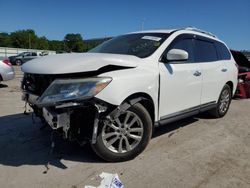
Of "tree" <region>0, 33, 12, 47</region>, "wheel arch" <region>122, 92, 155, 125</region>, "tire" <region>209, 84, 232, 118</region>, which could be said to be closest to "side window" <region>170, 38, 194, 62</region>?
"wheel arch" <region>122, 92, 155, 125</region>

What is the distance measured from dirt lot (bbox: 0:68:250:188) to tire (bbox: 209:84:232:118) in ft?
2.66

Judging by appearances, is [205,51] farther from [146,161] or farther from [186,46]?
[146,161]

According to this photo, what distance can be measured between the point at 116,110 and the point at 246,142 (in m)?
2.50

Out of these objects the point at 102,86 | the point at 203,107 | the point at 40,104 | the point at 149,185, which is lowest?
the point at 149,185

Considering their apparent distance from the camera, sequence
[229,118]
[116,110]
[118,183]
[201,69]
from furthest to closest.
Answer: [229,118] → [201,69] → [116,110] → [118,183]

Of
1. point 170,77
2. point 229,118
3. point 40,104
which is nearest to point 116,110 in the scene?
point 40,104

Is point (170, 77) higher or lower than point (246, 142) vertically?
higher

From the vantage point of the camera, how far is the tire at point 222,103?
603 cm

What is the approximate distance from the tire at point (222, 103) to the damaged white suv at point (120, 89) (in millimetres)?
1220

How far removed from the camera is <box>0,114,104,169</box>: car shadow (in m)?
3.65

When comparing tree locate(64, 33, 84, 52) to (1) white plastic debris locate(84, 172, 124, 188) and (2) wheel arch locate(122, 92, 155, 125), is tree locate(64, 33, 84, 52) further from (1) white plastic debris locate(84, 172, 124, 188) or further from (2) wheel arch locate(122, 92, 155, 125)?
(1) white plastic debris locate(84, 172, 124, 188)

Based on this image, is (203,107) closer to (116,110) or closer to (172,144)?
(172,144)

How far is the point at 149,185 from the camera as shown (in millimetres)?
3082

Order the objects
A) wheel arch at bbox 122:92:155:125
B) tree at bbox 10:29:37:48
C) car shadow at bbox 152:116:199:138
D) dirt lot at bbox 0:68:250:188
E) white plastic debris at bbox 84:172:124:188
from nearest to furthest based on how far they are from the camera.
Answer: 1. white plastic debris at bbox 84:172:124:188
2. dirt lot at bbox 0:68:250:188
3. wheel arch at bbox 122:92:155:125
4. car shadow at bbox 152:116:199:138
5. tree at bbox 10:29:37:48
